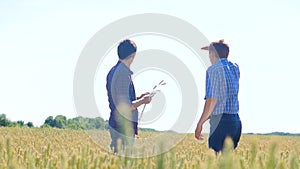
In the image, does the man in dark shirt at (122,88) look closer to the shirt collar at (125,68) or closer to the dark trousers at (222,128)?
the shirt collar at (125,68)

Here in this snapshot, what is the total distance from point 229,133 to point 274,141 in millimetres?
3452

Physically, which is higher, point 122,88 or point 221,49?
point 221,49

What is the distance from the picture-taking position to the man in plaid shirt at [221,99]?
15.1 ft

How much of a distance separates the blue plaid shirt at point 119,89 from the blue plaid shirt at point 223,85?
0.70 meters

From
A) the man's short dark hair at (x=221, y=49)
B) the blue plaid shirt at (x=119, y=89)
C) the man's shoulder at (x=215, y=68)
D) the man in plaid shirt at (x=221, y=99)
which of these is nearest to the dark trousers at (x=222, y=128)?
the man in plaid shirt at (x=221, y=99)

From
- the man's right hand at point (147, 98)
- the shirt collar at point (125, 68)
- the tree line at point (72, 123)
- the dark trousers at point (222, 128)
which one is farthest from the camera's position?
the shirt collar at point (125, 68)

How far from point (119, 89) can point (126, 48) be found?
42 centimetres

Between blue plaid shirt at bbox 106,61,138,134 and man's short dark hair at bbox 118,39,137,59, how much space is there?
0.08 meters

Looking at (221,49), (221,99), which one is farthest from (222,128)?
(221,49)

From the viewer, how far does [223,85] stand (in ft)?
15.1

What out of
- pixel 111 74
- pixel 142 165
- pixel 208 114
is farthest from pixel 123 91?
pixel 142 165

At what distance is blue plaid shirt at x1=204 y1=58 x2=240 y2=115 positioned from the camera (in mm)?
4590

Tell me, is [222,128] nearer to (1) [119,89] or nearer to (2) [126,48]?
(1) [119,89]

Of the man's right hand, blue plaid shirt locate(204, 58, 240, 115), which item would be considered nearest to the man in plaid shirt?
blue plaid shirt locate(204, 58, 240, 115)
